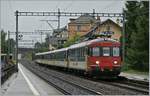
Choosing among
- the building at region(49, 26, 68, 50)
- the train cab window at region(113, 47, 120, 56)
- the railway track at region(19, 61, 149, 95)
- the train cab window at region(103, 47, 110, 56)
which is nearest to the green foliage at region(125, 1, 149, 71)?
the train cab window at region(113, 47, 120, 56)

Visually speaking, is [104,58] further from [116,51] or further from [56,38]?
[56,38]

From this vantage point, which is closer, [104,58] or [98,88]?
[98,88]

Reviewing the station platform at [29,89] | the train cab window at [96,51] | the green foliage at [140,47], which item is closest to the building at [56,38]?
the green foliage at [140,47]

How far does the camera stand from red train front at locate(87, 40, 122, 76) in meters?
32.2

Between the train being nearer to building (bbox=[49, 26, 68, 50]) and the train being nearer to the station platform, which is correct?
the station platform

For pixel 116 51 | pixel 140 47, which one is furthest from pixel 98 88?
pixel 140 47

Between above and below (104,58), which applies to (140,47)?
above

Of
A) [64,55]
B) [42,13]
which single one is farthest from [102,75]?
[42,13]

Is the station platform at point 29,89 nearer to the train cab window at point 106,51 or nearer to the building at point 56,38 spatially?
the train cab window at point 106,51

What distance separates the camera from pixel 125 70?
50.0 meters

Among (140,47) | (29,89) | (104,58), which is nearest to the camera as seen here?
(29,89)

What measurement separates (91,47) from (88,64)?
1100 millimetres

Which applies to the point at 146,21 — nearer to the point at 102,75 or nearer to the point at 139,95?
the point at 102,75

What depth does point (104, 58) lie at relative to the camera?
107ft
